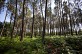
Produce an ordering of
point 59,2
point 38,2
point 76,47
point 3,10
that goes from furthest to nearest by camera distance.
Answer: point 59,2, point 38,2, point 3,10, point 76,47

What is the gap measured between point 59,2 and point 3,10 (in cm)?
2109

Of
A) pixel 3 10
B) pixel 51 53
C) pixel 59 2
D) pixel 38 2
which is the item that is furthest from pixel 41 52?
pixel 59 2

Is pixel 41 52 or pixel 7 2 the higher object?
pixel 7 2

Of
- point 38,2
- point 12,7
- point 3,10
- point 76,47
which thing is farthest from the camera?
point 38,2

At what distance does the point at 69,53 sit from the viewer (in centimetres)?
1905

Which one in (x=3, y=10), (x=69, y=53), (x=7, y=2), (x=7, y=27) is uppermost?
(x=7, y=2)

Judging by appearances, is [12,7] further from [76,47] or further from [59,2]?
[76,47]

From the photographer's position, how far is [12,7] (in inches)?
1566

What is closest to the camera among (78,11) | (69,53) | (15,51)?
(15,51)

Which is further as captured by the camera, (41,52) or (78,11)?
(78,11)

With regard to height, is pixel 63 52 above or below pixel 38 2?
below

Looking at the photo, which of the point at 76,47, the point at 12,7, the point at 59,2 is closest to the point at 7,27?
the point at 12,7

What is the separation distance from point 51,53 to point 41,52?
1390 millimetres

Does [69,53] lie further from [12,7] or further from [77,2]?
[77,2]
